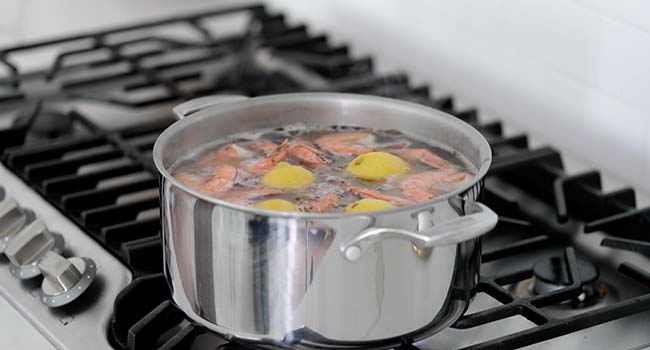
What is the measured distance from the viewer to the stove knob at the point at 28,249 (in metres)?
1.01

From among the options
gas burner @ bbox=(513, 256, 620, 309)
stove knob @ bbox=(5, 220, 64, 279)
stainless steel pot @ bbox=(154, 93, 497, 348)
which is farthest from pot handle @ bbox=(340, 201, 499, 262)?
stove knob @ bbox=(5, 220, 64, 279)

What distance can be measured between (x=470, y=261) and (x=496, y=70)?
0.56 meters

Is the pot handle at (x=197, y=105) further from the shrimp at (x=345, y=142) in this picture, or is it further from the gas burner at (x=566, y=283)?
the gas burner at (x=566, y=283)

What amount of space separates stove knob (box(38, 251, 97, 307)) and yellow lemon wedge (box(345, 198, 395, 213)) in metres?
0.28

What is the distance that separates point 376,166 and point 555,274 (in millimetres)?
222

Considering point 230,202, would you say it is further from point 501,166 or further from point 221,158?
point 501,166

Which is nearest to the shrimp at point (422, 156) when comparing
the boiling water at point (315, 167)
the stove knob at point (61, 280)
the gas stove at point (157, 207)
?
the boiling water at point (315, 167)

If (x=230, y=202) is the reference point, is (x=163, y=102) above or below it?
below

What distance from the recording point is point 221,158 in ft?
3.14

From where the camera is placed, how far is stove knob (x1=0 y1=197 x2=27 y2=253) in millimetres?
1057

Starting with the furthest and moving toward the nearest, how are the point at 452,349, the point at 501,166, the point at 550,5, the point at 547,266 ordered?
the point at 550,5, the point at 501,166, the point at 547,266, the point at 452,349

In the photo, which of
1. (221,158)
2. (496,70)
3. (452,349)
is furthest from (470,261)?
(496,70)

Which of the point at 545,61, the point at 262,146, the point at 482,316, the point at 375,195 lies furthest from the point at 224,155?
the point at 545,61

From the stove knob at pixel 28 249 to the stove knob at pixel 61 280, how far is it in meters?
0.02
